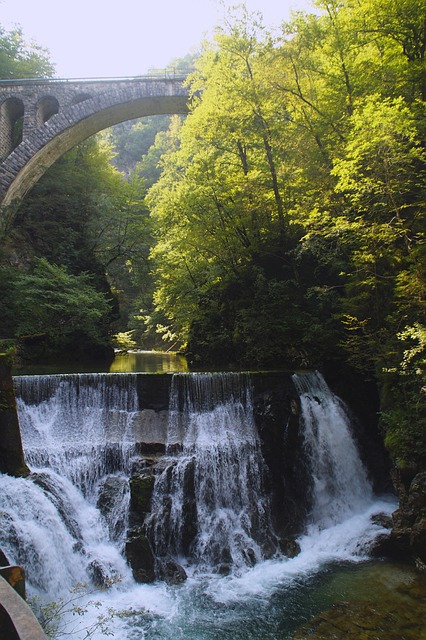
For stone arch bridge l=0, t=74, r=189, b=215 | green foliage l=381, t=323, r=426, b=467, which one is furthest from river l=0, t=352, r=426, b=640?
stone arch bridge l=0, t=74, r=189, b=215

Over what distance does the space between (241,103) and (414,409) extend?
376 inches

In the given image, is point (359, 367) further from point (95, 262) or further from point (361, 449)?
point (95, 262)

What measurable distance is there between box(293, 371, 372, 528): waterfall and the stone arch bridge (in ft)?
51.7

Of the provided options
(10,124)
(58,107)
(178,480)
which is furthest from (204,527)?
(10,124)

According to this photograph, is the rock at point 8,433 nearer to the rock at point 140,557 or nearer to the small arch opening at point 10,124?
the rock at point 140,557

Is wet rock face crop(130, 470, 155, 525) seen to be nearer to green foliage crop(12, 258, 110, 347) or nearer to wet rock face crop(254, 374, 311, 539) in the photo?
wet rock face crop(254, 374, 311, 539)

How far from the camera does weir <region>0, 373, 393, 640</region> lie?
6.91 m

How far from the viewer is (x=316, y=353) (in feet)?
40.2

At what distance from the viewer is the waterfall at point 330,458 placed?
906 centimetres

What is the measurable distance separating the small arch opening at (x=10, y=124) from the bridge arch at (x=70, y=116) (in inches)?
56.4

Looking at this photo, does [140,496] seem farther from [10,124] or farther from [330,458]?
[10,124]

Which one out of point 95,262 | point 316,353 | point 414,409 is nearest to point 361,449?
point 414,409

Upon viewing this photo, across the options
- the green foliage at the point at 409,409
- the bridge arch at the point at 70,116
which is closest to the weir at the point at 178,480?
the green foliage at the point at 409,409

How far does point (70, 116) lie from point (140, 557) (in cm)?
1897
